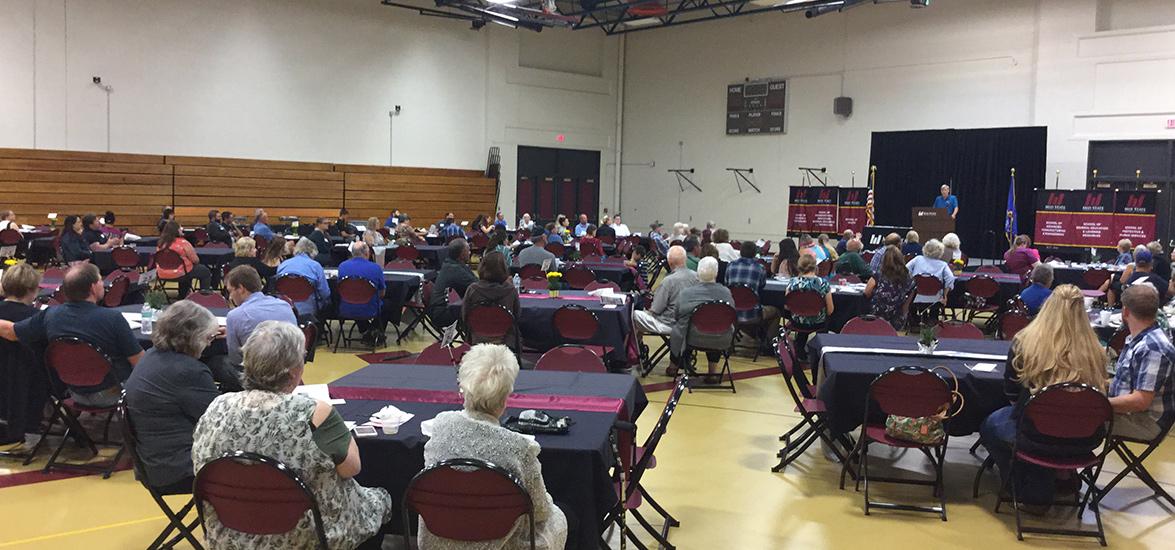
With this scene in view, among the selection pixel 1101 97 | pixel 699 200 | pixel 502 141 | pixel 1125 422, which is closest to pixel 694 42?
pixel 699 200

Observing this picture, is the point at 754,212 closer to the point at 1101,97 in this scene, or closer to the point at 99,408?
the point at 1101,97

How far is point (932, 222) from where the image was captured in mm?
18047

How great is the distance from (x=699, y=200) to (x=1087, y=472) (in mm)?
21410

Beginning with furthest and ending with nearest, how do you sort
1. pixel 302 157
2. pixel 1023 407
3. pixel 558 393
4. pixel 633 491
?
pixel 302 157, pixel 1023 407, pixel 558 393, pixel 633 491

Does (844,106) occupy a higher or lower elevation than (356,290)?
higher

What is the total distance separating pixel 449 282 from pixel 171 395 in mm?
4869

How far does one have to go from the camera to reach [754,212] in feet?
80.9

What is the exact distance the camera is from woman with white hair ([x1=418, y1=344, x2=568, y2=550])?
2.98 metres

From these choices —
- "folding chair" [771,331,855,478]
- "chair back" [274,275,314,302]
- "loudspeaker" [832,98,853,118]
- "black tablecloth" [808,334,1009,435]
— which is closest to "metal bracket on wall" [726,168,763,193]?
"loudspeaker" [832,98,853,118]

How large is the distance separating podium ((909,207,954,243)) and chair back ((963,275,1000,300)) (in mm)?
7435

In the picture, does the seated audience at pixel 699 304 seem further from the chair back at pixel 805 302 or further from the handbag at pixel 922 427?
the handbag at pixel 922 427

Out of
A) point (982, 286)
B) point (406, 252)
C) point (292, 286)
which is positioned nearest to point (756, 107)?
point (406, 252)

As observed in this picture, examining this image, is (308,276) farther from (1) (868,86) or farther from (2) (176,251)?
(1) (868,86)

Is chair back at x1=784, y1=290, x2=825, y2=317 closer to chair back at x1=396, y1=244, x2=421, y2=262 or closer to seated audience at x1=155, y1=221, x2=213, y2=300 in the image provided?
chair back at x1=396, y1=244, x2=421, y2=262
